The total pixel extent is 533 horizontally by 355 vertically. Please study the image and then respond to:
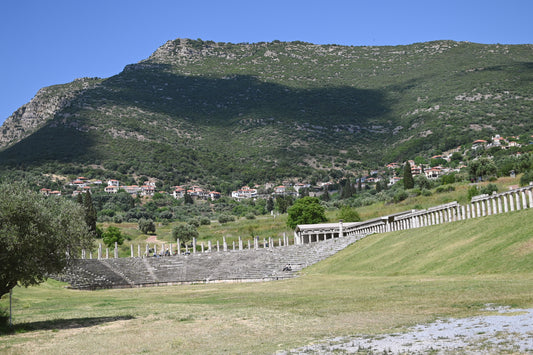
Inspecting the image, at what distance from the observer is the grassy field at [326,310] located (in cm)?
1747

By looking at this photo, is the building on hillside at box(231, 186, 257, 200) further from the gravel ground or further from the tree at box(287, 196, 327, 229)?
the gravel ground

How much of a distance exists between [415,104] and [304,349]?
193253 mm

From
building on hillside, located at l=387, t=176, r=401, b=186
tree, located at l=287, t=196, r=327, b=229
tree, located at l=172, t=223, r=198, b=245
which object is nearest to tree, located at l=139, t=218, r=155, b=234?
tree, located at l=172, t=223, r=198, b=245

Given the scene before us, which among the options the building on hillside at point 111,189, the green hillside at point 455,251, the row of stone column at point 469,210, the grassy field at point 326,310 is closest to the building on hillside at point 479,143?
the row of stone column at point 469,210

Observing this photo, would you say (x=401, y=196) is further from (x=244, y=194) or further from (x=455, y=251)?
(x=244, y=194)

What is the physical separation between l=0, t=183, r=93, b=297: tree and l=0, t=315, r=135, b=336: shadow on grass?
1659 mm

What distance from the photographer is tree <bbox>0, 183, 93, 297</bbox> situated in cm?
2272

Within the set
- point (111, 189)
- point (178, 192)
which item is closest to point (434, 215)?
point (111, 189)

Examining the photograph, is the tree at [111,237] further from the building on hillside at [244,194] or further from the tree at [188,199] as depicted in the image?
the building on hillside at [244,194]

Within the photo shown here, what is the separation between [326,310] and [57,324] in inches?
445

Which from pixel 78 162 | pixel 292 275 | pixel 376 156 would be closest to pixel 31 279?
pixel 292 275

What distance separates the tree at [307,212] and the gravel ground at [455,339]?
7550 centimetres

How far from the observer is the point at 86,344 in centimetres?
1855

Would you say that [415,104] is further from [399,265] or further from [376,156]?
[399,265]
